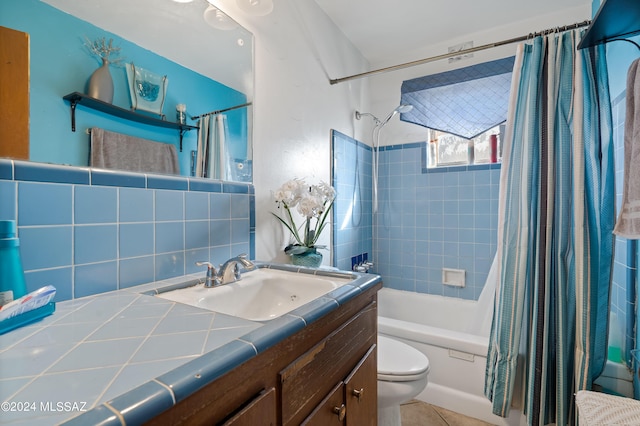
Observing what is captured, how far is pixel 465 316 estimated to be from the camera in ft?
7.23

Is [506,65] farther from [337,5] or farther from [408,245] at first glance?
[408,245]

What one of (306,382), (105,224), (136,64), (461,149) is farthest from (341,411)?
(461,149)

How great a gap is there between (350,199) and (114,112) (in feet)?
5.32

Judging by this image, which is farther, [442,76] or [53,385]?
[442,76]

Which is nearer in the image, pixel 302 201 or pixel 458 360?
pixel 302 201

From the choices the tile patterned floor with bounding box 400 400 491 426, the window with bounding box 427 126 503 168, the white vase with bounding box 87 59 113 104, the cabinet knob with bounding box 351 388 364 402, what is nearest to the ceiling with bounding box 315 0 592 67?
the window with bounding box 427 126 503 168

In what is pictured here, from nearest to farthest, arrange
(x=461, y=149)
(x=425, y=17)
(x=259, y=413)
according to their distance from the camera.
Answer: (x=259, y=413) < (x=425, y=17) < (x=461, y=149)

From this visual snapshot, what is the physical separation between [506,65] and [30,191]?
101 inches

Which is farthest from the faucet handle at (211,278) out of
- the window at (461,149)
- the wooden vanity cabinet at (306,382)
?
the window at (461,149)

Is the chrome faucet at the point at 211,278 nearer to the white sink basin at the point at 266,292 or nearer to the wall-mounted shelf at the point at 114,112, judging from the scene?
the white sink basin at the point at 266,292

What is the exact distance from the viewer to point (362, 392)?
892mm

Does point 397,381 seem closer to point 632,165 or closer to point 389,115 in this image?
point 632,165

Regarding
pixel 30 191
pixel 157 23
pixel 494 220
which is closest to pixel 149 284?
pixel 30 191

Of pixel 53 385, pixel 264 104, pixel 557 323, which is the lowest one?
pixel 557 323
